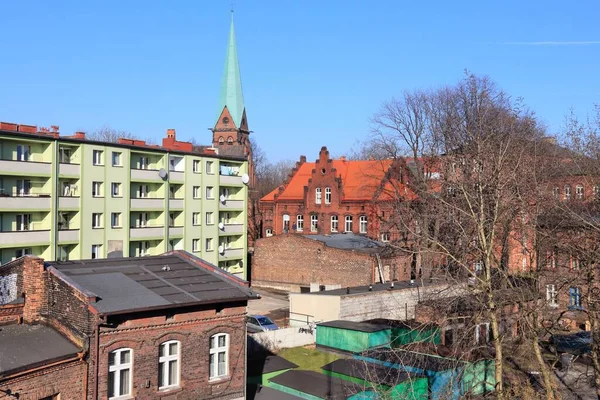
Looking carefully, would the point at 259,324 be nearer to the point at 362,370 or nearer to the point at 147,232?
the point at 362,370

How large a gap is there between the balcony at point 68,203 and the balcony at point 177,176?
7.88 metres

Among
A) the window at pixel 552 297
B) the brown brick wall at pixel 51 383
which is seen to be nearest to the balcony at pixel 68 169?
the brown brick wall at pixel 51 383

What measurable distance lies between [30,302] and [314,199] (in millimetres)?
40273

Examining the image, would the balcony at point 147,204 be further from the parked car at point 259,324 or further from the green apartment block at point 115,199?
the parked car at point 259,324

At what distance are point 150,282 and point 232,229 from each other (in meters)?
29.9

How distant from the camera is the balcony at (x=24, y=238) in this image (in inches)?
1278

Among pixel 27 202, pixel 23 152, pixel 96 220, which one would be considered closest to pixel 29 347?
pixel 27 202

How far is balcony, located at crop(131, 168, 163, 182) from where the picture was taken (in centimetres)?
4032

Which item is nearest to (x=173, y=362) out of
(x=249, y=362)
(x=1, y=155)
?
(x=249, y=362)

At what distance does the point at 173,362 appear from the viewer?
16.7 m

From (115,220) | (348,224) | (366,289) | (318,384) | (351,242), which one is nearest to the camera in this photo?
(318,384)

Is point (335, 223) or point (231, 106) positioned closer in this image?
point (335, 223)

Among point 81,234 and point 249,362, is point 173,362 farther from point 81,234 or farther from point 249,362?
point 81,234

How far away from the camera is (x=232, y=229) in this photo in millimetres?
47562
